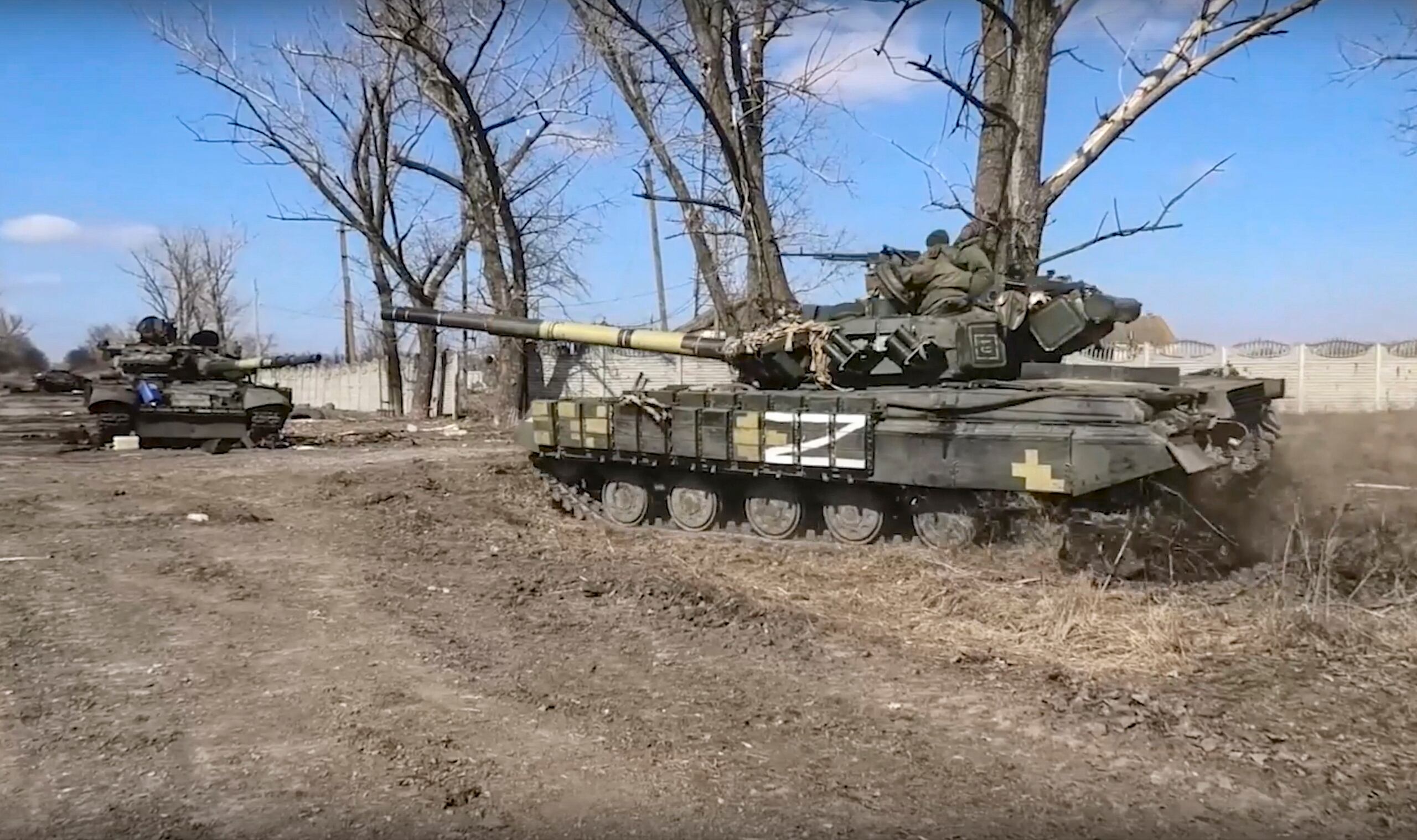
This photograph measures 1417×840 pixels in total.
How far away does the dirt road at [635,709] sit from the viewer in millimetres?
4199

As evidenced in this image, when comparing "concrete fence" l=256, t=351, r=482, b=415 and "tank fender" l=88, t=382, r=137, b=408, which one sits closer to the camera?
"tank fender" l=88, t=382, r=137, b=408

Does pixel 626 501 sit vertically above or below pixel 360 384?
below

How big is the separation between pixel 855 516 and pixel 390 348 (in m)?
21.0

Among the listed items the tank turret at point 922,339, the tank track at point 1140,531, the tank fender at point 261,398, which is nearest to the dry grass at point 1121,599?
the tank track at point 1140,531

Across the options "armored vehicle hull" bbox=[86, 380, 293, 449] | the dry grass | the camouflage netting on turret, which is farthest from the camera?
"armored vehicle hull" bbox=[86, 380, 293, 449]

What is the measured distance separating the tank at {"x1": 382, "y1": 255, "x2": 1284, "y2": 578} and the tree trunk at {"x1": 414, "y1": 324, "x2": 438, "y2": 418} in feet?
51.4

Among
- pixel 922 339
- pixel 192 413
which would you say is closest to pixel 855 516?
pixel 922 339

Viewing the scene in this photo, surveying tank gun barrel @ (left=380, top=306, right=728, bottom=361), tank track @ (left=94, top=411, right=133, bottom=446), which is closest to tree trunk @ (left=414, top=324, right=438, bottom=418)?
tank track @ (left=94, top=411, right=133, bottom=446)

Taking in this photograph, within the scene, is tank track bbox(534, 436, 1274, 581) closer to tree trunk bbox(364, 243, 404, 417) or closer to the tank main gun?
the tank main gun

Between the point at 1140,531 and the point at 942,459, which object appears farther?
the point at 942,459

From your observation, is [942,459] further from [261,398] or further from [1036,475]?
[261,398]

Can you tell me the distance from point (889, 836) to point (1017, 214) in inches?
381

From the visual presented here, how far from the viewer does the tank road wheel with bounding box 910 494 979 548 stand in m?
9.48

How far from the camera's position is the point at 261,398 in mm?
18359
